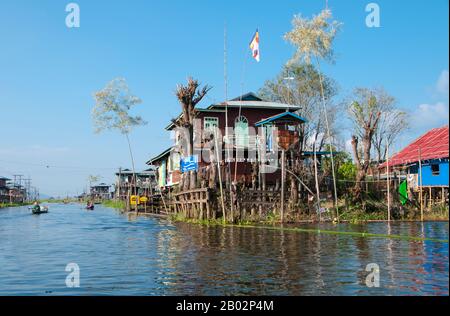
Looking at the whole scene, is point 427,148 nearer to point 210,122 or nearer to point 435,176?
point 435,176

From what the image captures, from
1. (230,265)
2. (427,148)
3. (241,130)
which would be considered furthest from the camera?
(241,130)

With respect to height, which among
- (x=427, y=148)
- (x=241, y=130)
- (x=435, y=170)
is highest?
(x=241, y=130)

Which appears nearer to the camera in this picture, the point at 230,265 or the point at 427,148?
the point at 230,265

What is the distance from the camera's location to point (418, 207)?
3212 cm

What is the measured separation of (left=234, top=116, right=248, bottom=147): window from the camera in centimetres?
4109

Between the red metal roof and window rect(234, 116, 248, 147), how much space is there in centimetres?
1265

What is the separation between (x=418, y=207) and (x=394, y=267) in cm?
2091

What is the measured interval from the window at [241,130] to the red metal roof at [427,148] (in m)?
12.7

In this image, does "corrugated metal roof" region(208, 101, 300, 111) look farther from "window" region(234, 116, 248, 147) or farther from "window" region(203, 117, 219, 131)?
"window" region(234, 116, 248, 147)

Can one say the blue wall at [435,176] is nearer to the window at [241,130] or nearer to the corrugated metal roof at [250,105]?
the corrugated metal roof at [250,105]

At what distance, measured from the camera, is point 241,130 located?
41.8m

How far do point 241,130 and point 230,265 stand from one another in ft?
93.3

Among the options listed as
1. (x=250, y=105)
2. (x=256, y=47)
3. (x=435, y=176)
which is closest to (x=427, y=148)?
(x=435, y=176)
